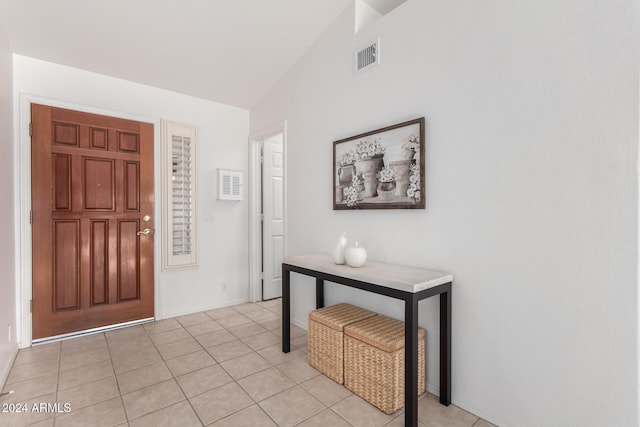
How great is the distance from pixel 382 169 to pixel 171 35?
2.12 metres

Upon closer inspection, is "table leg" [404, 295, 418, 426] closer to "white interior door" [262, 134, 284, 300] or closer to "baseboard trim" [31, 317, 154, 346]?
"white interior door" [262, 134, 284, 300]

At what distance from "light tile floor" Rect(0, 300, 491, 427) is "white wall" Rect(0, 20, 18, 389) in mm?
190

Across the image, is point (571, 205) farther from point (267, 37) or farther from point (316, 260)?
point (267, 37)

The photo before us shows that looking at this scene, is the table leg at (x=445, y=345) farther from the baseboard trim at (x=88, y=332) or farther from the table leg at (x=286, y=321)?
the baseboard trim at (x=88, y=332)

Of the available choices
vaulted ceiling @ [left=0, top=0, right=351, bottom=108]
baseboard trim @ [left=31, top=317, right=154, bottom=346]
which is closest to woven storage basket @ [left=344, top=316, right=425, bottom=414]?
baseboard trim @ [left=31, top=317, right=154, bottom=346]

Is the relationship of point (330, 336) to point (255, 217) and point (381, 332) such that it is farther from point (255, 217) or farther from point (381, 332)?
point (255, 217)

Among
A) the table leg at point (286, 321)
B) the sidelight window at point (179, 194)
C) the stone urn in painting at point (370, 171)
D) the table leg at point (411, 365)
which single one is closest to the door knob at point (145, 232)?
the sidelight window at point (179, 194)

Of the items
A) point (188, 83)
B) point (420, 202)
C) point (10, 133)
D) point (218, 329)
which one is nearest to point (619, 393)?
point (420, 202)

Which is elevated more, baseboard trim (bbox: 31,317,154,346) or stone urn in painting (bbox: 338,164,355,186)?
stone urn in painting (bbox: 338,164,355,186)

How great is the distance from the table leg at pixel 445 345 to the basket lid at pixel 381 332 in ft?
0.49

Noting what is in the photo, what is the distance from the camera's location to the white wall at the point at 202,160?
9.42 feet

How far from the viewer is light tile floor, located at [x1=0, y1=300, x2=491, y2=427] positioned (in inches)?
69.0

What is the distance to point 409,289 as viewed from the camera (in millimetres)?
1603

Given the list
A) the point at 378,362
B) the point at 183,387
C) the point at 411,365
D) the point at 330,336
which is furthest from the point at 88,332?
the point at 411,365
